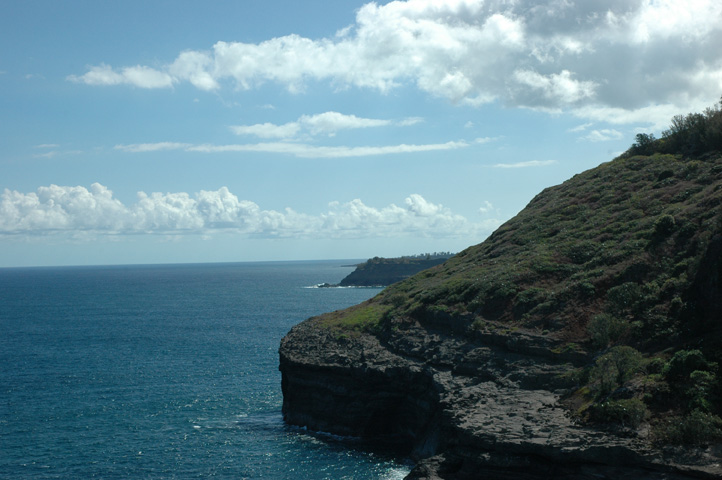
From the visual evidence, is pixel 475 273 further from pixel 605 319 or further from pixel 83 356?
pixel 83 356

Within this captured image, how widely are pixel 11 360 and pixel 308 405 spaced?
52.7m

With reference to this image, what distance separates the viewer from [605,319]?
1554 inches

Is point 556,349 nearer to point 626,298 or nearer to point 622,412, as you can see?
point 626,298

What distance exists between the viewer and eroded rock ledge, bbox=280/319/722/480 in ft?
99.7

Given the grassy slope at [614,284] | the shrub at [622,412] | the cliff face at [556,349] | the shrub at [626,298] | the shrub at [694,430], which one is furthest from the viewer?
the shrub at [626,298]

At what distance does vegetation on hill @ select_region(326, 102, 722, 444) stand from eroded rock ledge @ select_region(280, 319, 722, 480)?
1.58 m

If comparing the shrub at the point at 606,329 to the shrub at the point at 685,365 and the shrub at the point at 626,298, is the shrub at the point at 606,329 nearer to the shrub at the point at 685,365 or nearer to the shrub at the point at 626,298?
the shrub at the point at 626,298

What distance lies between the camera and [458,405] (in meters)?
41.1

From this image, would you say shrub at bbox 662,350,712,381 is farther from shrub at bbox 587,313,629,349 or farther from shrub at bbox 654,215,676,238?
shrub at bbox 654,215,676,238

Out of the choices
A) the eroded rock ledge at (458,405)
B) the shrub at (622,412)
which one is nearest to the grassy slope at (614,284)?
the shrub at (622,412)

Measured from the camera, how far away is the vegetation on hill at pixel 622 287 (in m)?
33.2

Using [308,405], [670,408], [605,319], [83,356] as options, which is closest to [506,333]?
[605,319]

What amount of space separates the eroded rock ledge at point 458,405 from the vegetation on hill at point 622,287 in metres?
1.58

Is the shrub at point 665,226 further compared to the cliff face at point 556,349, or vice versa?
the shrub at point 665,226
